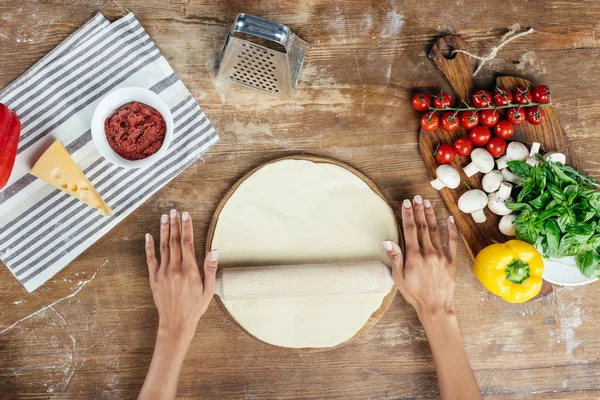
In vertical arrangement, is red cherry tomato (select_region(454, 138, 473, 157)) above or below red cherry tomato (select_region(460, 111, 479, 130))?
below

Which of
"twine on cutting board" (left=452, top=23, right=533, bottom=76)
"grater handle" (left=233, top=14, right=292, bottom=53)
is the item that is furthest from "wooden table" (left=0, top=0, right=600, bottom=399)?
"grater handle" (left=233, top=14, right=292, bottom=53)

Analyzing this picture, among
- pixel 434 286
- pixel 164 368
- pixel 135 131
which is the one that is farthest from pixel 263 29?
pixel 164 368

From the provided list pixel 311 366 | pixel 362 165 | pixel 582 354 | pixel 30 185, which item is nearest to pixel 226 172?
pixel 362 165

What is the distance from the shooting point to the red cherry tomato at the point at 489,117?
54.7 inches

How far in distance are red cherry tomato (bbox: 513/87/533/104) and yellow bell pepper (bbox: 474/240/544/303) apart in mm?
451

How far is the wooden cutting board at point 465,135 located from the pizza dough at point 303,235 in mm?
226

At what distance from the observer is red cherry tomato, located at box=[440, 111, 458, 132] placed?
1389mm

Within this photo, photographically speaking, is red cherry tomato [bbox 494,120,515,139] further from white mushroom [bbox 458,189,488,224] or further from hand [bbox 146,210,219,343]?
hand [bbox 146,210,219,343]

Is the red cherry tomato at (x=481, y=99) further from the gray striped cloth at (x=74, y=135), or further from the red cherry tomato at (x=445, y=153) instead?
the gray striped cloth at (x=74, y=135)

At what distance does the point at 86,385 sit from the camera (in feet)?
4.69

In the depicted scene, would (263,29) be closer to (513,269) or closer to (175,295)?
(175,295)

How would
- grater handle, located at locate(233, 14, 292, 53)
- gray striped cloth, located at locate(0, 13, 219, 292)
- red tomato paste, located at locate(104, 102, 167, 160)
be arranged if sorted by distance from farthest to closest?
gray striped cloth, located at locate(0, 13, 219, 292), red tomato paste, located at locate(104, 102, 167, 160), grater handle, located at locate(233, 14, 292, 53)

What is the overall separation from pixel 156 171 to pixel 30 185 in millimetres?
384

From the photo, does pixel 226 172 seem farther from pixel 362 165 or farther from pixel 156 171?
pixel 362 165
